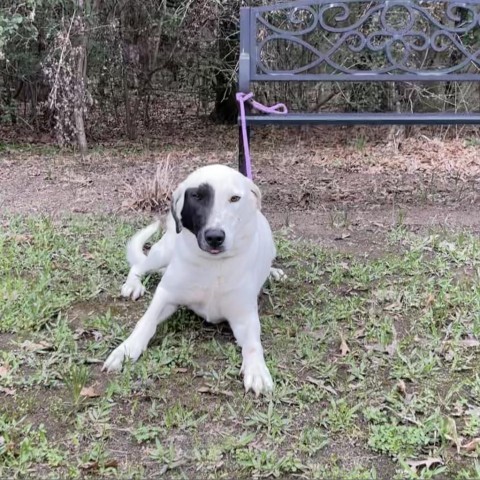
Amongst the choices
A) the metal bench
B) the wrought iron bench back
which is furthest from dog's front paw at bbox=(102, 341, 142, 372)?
the wrought iron bench back

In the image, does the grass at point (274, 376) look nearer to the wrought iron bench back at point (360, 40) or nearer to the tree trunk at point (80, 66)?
the wrought iron bench back at point (360, 40)

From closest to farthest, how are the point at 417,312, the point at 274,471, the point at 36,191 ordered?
the point at 274,471, the point at 417,312, the point at 36,191

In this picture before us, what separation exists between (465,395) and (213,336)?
3.80 feet

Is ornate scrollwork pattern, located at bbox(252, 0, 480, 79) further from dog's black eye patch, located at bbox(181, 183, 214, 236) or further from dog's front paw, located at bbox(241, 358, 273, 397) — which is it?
dog's front paw, located at bbox(241, 358, 273, 397)

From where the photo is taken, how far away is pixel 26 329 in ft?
10.4

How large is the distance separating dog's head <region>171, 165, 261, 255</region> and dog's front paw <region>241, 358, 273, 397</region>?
0.49m

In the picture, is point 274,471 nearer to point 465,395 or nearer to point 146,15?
point 465,395

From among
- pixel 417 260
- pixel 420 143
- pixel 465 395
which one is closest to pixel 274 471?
pixel 465 395

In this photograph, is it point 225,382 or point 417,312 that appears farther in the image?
point 417,312

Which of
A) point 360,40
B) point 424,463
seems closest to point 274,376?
point 424,463

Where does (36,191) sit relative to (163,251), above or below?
below

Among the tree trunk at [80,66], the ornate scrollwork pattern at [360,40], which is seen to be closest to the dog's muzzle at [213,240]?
the ornate scrollwork pattern at [360,40]

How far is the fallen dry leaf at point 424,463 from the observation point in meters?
2.24

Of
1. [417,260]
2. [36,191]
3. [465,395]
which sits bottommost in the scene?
[36,191]
